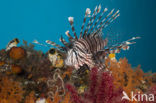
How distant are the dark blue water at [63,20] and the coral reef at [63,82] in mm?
33812

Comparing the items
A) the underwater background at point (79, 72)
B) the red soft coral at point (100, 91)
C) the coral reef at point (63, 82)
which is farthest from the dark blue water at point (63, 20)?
the red soft coral at point (100, 91)

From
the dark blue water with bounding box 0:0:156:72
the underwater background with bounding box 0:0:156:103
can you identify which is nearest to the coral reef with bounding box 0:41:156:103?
the underwater background with bounding box 0:0:156:103

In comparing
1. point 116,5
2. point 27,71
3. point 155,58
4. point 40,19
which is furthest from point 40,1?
point 27,71

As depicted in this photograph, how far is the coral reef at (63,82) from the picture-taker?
1.53 m

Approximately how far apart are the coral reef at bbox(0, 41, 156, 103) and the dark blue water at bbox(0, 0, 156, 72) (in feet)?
111

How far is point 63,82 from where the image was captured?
3402mm

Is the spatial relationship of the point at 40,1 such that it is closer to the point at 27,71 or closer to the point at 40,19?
the point at 40,19

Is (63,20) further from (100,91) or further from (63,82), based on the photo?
(100,91)

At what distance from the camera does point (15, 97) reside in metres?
2.42

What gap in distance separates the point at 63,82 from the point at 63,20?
260 ft

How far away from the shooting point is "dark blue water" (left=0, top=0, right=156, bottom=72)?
4094 centimetres

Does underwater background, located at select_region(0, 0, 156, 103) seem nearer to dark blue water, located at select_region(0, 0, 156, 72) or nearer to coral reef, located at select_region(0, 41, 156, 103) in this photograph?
coral reef, located at select_region(0, 41, 156, 103)

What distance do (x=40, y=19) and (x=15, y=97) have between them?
8247 cm

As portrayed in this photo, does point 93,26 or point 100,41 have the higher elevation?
point 93,26
